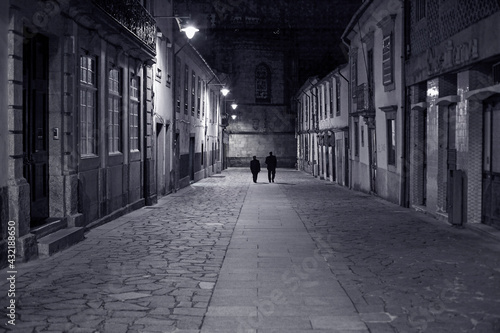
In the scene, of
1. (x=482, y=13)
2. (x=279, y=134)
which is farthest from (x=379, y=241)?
(x=279, y=134)

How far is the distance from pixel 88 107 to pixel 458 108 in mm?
7688

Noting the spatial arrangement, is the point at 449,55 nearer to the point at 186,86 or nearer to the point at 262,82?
the point at 186,86

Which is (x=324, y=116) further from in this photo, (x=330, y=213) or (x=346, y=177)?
(x=330, y=213)

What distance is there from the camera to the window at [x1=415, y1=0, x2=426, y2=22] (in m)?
15.9

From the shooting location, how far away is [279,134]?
5259 centimetres

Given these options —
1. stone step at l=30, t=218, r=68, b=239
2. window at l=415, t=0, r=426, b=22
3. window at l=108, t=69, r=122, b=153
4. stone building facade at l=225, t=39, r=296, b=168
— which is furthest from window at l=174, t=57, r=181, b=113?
stone building facade at l=225, t=39, r=296, b=168

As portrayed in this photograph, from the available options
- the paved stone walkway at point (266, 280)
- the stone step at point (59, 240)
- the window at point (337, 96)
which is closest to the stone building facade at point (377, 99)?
the window at point (337, 96)

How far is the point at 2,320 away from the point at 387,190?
15495 mm

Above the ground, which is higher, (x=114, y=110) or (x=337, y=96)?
(x=337, y=96)

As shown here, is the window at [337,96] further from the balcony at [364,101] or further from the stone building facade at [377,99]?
the balcony at [364,101]

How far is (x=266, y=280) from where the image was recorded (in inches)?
293

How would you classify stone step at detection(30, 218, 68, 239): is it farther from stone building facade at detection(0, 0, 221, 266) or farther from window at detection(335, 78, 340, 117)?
window at detection(335, 78, 340, 117)

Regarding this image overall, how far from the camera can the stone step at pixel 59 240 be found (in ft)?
30.1

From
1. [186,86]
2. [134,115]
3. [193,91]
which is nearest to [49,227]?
[134,115]
